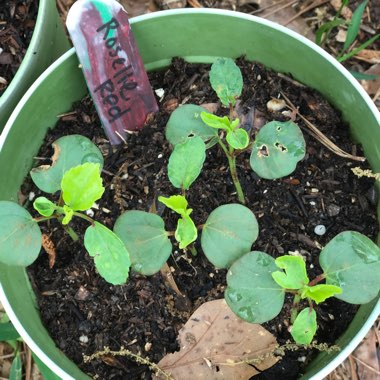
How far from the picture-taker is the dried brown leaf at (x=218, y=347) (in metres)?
1.05

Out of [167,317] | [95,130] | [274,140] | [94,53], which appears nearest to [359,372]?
[167,317]

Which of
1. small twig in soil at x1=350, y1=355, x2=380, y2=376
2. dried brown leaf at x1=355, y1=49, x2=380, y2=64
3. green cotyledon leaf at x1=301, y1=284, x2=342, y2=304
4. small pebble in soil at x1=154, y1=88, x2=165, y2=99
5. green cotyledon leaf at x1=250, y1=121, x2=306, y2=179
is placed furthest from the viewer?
dried brown leaf at x1=355, y1=49, x2=380, y2=64

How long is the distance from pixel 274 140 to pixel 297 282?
248 millimetres

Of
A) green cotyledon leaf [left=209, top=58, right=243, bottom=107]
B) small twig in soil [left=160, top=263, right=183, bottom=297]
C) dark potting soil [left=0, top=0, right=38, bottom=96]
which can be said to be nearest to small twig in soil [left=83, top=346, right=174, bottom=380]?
small twig in soil [left=160, top=263, right=183, bottom=297]

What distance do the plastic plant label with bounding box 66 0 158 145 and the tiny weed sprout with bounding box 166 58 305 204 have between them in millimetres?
138

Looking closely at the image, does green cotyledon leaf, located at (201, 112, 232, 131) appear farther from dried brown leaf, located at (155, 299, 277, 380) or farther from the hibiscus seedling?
dried brown leaf, located at (155, 299, 277, 380)

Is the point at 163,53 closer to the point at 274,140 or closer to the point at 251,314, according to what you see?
the point at 274,140

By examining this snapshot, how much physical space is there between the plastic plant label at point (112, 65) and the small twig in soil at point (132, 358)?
40 cm

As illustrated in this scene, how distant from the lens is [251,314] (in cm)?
92

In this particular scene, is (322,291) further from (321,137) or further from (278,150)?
(321,137)

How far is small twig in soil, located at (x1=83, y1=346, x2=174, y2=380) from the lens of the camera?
103 centimetres

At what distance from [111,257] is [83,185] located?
0.39ft

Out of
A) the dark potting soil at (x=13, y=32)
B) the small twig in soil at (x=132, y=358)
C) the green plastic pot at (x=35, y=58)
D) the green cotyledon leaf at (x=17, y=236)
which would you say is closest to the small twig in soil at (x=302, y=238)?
the small twig in soil at (x=132, y=358)

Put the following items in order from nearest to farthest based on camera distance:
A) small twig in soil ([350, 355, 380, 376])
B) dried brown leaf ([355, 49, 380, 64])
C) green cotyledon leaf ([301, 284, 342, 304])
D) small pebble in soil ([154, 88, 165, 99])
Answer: green cotyledon leaf ([301, 284, 342, 304]) → small pebble in soil ([154, 88, 165, 99]) → small twig in soil ([350, 355, 380, 376]) → dried brown leaf ([355, 49, 380, 64])
